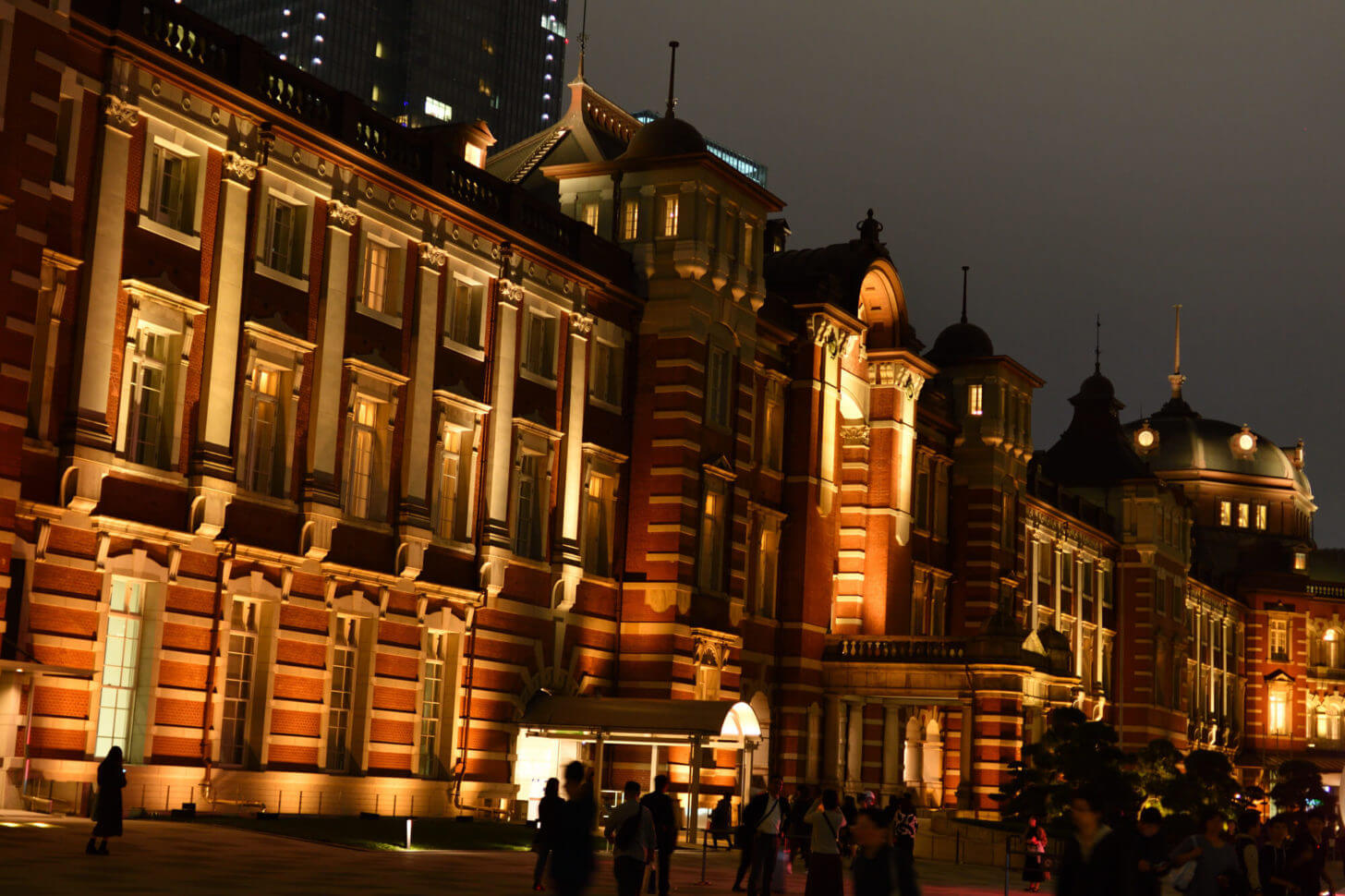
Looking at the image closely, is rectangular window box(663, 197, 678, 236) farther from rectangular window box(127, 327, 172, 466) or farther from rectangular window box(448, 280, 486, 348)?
rectangular window box(127, 327, 172, 466)

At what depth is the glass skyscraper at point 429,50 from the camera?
14912cm

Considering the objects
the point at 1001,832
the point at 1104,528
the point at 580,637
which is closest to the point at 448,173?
the point at 580,637

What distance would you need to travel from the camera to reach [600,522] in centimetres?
4312

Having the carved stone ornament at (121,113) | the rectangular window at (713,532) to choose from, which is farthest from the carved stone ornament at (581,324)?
the carved stone ornament at (121,113)

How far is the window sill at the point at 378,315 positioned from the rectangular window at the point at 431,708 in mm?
6253

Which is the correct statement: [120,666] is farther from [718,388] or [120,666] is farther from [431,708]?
[718,388]

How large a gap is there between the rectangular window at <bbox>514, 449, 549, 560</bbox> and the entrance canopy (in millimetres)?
3253

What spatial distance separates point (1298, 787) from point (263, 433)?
197 ft

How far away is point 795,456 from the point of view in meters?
49.8

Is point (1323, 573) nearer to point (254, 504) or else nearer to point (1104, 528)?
point (1104, 528)

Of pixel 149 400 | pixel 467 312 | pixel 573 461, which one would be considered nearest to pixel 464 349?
pixel 467 312

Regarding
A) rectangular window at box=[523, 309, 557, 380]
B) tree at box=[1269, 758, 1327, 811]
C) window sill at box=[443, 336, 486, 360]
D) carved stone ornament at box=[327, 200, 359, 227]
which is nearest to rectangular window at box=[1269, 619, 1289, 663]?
tree at box=[1269, 758, 1327, 811]

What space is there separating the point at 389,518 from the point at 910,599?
76.7 feet

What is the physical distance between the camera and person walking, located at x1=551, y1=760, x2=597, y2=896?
16234 millimetres
